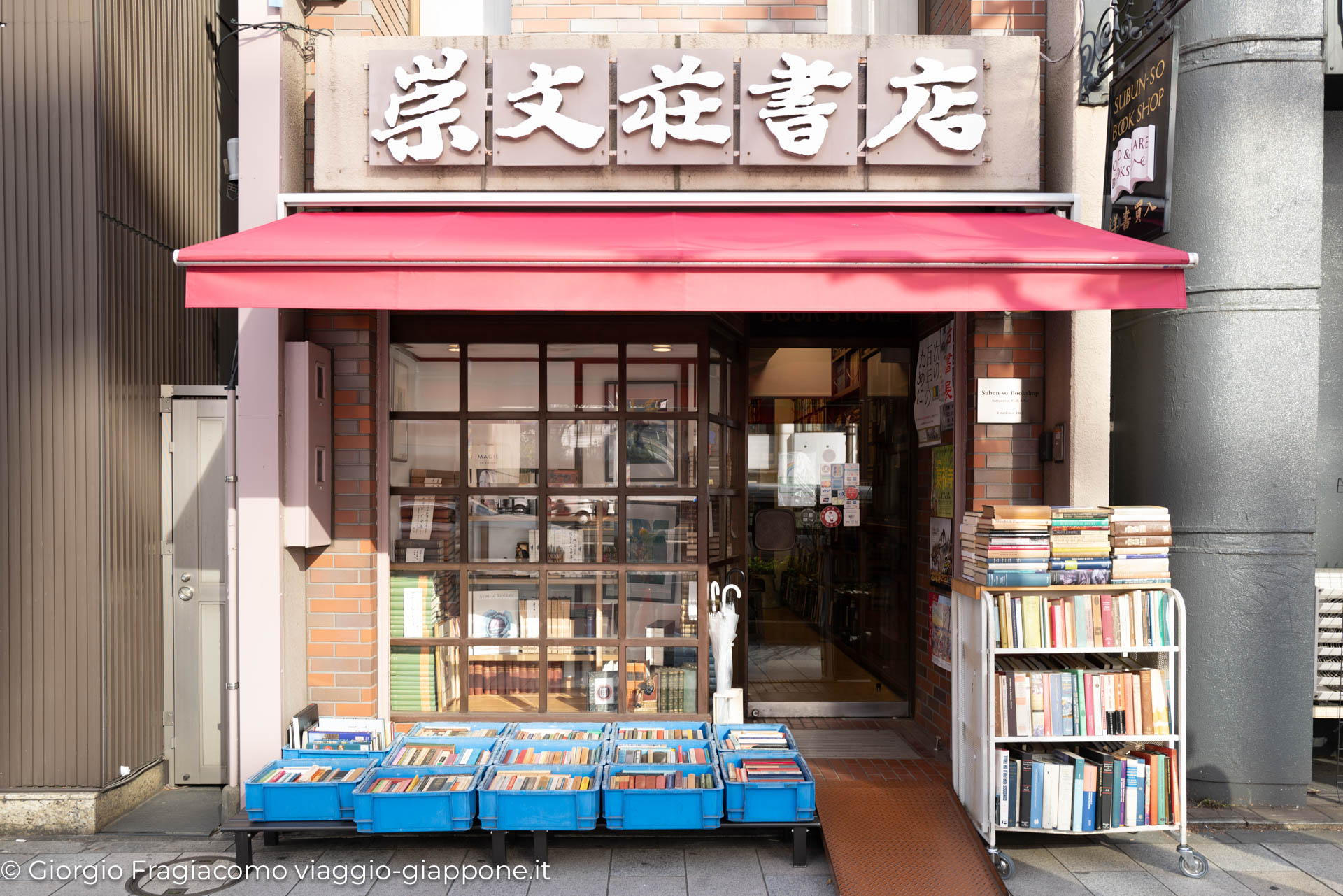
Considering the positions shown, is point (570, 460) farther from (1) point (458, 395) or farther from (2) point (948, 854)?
(2) point (948, 854)

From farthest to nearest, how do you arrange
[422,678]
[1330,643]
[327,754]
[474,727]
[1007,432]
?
[422,678] → [1330,643] → [1007,432] → [474,727] → [327,754]

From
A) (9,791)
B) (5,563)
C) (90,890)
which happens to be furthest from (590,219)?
(9,791)


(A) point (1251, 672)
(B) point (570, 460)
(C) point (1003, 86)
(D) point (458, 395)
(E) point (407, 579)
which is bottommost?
(A) point (1251, 672)

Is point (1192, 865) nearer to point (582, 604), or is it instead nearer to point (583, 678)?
point (583, 678)

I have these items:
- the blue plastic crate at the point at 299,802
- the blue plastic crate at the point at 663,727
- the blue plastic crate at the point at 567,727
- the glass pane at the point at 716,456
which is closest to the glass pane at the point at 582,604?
the blue plastic crate at the point at 567,727

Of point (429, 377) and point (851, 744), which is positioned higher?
point (429, 377)

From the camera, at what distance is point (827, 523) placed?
21.5ft

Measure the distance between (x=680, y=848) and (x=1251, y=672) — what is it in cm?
339

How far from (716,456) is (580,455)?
0.94m

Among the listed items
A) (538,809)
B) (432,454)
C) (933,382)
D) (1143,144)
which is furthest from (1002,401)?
(432,454)

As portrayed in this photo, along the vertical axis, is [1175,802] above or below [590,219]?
below

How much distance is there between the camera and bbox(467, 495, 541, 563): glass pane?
534 centimetres

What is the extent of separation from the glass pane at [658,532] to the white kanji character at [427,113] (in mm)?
2438

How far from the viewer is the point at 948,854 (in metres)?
4.04
